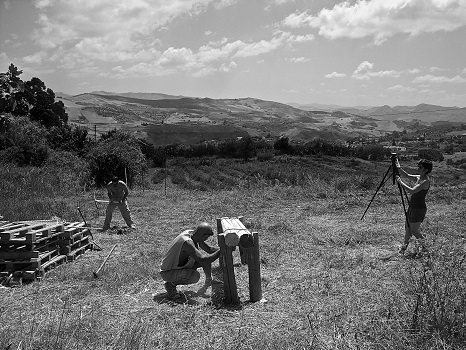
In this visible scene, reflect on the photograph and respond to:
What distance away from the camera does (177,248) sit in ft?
19.5

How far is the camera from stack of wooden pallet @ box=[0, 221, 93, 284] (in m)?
6.87

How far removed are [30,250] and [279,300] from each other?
4097 mm

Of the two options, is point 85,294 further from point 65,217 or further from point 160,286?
point 65,217

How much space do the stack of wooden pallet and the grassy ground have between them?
269 mm

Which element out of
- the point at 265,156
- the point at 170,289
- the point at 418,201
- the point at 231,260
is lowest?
the point at 265,156

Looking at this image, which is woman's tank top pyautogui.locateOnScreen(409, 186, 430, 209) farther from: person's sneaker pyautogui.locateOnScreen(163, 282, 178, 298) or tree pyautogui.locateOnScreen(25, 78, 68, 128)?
tree pyautogui.locateOnScreen(25, 78, 68, 128)

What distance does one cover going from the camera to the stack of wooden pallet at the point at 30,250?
6871mm

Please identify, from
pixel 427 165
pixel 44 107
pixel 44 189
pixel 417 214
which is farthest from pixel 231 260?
pixel 44 107

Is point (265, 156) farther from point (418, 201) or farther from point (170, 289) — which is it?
point (170, 289)

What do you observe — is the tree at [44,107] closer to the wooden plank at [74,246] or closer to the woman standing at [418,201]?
the wooden plank at [74,246]

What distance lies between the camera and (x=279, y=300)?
5.76m

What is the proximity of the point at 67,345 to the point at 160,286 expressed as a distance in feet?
8.62

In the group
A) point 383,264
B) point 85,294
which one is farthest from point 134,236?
point 383,264

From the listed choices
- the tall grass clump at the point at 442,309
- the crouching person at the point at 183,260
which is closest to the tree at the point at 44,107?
the crouching person at the point at 183,260
